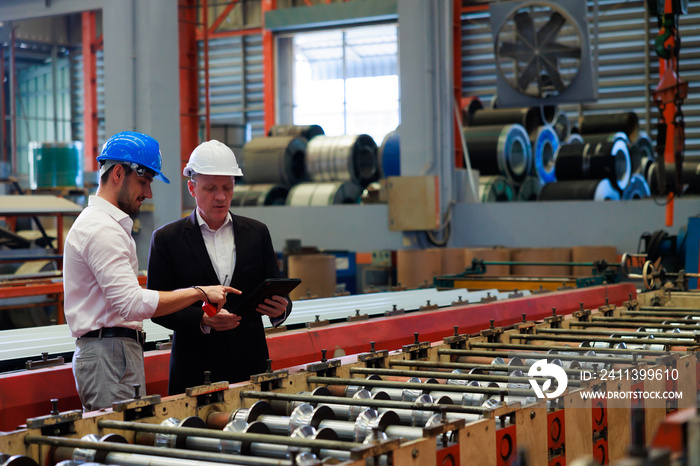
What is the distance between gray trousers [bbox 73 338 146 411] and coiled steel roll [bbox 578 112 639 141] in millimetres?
9635

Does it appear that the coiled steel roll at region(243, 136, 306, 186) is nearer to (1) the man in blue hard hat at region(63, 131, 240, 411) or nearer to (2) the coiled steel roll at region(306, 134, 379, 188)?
(2) the coiled steel roll at region(306, 134, 379, 188)

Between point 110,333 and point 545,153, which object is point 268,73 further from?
point 110,333

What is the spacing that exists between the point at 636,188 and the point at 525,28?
3246 millimetres

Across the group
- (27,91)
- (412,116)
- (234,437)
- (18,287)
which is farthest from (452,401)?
(27,91)

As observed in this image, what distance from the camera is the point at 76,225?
232 cm

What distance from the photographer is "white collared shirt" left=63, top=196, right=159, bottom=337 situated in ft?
7.30

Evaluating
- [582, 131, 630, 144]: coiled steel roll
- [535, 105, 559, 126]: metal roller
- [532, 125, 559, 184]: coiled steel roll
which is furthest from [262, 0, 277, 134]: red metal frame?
[582, 131, 630, 144]: coiled steel roll

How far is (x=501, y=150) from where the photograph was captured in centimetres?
987

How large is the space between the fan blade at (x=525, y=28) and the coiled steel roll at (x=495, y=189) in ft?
6.83

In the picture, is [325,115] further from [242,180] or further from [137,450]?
[137,450]

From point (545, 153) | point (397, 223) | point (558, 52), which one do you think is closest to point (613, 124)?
point (545, 153)

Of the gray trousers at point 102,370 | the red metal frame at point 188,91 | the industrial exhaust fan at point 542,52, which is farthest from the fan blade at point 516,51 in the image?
the gray trousers at point 102,370

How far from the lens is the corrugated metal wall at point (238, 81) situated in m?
17.8

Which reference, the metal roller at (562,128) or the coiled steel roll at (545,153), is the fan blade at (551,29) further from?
the metal roller at (562,128)
